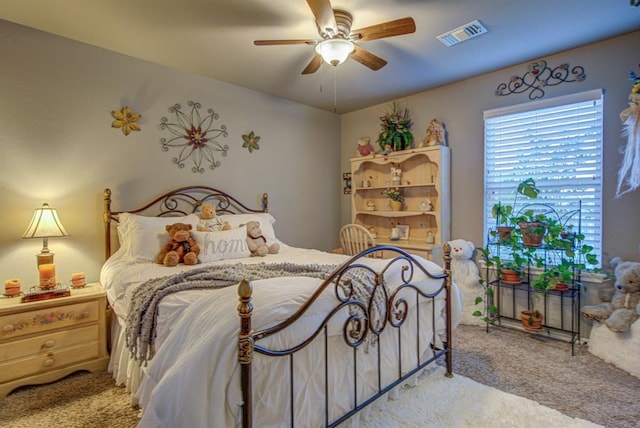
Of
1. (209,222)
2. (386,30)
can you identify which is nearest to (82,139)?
(209,222)

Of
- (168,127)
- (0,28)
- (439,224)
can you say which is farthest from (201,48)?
(439,224)

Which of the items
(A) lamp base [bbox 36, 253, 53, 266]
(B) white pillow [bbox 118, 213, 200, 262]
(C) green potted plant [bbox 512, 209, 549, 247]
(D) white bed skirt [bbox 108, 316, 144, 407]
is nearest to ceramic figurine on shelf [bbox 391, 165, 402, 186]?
(C) green potted plant [bbox 512, 209, 549, 247]

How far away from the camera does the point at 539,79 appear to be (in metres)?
3.03

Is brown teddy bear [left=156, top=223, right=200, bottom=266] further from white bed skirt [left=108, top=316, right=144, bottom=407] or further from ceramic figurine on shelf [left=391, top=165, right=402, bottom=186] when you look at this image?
ceramic figurine on shelf [left=391, top=165, right=402, bottom=186]

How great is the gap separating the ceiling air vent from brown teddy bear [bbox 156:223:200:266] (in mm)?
2515

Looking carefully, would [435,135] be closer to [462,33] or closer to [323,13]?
[462,33]

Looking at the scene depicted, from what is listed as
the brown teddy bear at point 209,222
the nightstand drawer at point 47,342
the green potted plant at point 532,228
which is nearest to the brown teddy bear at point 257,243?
the brown teddy bear at point 209,222

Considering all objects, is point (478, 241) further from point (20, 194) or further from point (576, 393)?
point (20, 194)

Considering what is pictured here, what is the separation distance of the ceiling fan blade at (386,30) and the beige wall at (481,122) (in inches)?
54.7

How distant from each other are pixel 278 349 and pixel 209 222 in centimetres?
194

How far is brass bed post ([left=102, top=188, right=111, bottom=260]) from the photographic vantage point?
2.73m

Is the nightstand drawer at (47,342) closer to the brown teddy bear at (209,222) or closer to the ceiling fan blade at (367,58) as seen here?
the brown teddy bear at (209,222)

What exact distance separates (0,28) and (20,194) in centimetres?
119

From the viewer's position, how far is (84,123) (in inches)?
106
